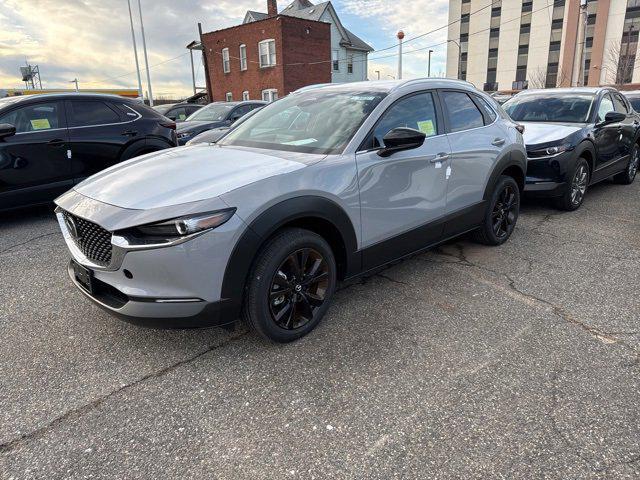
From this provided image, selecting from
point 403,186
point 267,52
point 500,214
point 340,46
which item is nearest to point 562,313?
point 403,186

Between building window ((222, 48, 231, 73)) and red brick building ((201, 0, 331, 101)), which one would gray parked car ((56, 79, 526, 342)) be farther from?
building window ((222, 48, 231, 73))

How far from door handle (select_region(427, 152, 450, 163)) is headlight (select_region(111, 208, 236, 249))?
1978mm

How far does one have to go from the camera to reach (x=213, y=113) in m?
11.3

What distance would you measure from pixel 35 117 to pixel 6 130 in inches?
19.0

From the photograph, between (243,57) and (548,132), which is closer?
(548,132)

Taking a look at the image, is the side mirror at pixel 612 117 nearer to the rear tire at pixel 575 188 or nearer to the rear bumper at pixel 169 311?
the rear tire at pixel 575 188

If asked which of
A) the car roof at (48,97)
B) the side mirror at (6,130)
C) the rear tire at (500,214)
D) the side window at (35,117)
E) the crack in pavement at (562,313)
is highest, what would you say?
the car roof at (48,97)

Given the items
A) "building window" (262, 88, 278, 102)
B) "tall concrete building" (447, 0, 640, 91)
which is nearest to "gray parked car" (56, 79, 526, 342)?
"building window" (262, 88, 278, 102)

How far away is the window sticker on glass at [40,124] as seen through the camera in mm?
5879

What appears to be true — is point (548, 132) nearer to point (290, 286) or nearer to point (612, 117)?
point (612, 117)

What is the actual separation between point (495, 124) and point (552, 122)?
2.95m

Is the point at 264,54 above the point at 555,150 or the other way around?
above

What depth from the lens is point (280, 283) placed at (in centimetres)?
292

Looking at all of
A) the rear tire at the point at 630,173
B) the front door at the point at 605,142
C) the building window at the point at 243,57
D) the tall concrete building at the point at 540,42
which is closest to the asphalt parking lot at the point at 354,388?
the front door at the point at 605,142
